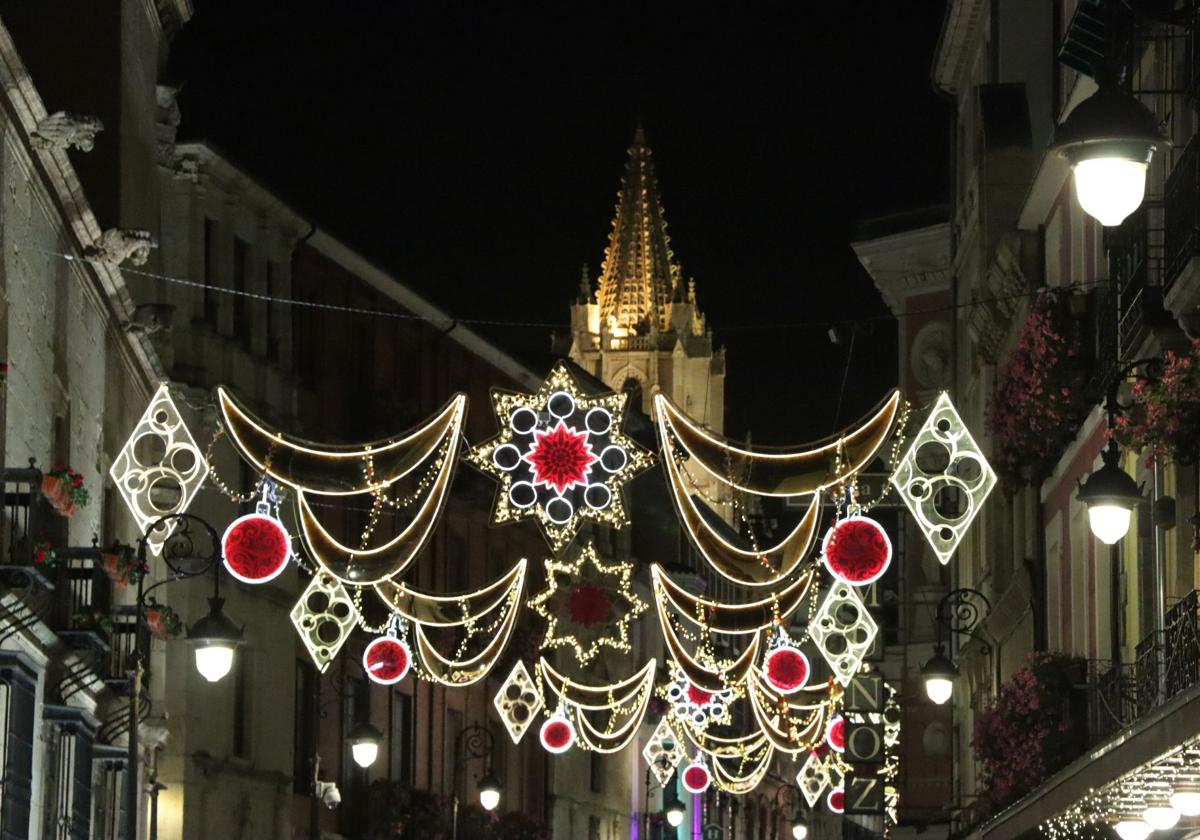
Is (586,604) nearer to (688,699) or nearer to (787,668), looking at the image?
(787,668)

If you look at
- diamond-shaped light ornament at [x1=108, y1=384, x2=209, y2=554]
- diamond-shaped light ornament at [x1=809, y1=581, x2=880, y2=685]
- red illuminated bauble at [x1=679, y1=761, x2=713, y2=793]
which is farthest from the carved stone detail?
red illuminated bauble at [x1=679, y1=761, x2=713, y2=793]

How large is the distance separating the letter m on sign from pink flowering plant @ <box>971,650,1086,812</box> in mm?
15515

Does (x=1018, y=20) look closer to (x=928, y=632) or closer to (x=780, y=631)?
(x=780, y=631)

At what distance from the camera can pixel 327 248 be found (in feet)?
173

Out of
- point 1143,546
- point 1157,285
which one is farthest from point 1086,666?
point 1157,285

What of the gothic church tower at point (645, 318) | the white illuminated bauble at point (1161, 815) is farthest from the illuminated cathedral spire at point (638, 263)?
the white illuminated bauble at point (1161, 815)

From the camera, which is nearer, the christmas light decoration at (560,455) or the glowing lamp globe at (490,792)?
the christmas light decoration at (560,455)

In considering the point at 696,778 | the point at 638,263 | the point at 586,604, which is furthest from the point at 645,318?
the point at 586,604

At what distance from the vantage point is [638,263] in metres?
160

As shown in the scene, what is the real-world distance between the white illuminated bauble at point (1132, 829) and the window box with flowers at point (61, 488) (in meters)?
10.1

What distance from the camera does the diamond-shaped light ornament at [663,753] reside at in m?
67.5

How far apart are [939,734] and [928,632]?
8.35ft

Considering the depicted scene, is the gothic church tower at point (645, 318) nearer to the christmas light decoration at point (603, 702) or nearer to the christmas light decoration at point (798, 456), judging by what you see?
the christmas light decoration at point (603, 702)

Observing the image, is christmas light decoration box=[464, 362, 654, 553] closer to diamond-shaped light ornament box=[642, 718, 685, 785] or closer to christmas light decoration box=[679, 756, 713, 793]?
diamond-shaped light ornament box=[642, 718, 685, 785]
